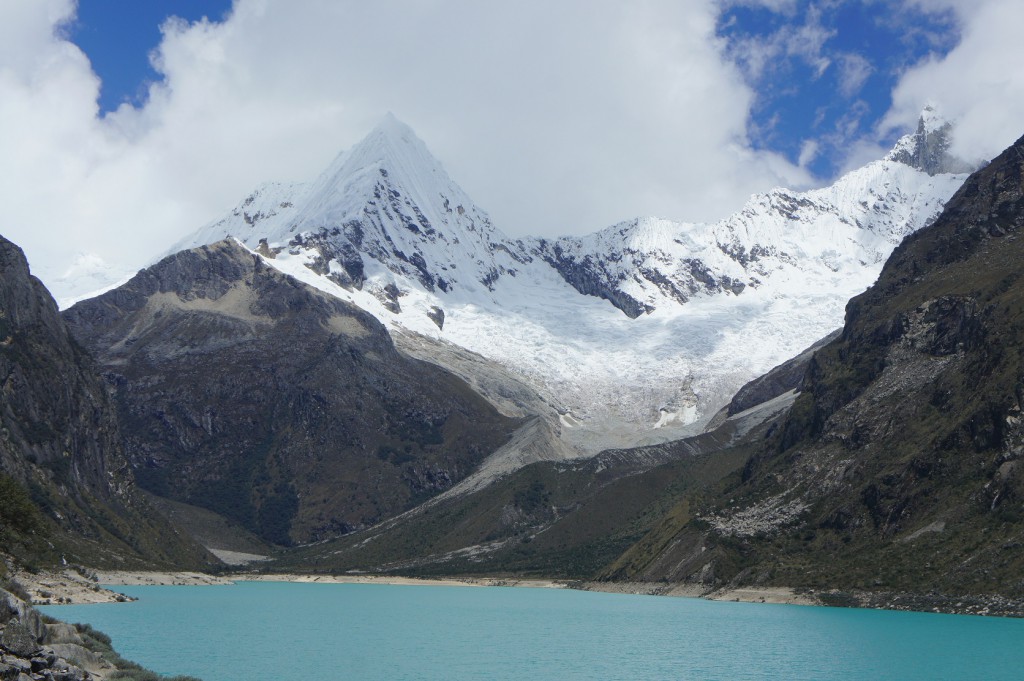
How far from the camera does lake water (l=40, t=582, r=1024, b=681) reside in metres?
86.0

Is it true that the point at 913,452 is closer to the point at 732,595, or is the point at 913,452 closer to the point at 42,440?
the point at 732,595

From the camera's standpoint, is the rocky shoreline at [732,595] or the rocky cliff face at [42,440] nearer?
the rocky shoreline at [732,595]

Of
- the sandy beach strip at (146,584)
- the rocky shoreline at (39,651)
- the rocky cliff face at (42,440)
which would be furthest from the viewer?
the rocky cliff face at (42,440)

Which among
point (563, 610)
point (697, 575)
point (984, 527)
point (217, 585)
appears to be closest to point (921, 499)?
point (984, 527)

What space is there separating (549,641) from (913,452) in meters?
70.0

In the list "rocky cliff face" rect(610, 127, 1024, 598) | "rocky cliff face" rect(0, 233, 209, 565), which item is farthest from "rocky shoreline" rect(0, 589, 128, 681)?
"rocky cliff face" rect(0, 233, 209, 565)

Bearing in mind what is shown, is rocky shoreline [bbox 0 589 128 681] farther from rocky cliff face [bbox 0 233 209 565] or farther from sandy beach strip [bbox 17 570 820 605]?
rocky cliff face [bbox 0 233 209 565]

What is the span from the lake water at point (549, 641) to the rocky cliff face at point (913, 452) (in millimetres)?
9872

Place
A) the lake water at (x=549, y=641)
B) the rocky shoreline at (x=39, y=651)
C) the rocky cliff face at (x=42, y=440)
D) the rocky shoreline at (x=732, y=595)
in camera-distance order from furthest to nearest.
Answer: the rocky cliff face at (x=42, y=440) → the rocky shoreline at (x=732, y=595) → the lake water at (x=549, y=641) → the rocky shoreline at (x=39, y=651)

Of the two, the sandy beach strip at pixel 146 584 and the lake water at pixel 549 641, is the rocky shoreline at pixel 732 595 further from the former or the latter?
the lake water at pixel 549 641

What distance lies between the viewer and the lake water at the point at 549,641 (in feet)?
282

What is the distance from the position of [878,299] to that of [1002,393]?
56.5 meters

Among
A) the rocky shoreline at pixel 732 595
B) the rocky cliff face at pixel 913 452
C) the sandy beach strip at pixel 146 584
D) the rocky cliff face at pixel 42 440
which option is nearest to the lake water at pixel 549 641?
the rocky shoreline at pixel 732 595

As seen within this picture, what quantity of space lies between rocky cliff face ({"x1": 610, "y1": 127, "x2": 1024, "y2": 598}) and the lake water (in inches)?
389
